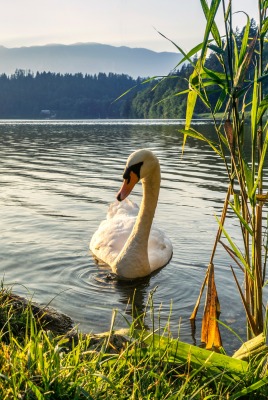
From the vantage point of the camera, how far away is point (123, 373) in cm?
315

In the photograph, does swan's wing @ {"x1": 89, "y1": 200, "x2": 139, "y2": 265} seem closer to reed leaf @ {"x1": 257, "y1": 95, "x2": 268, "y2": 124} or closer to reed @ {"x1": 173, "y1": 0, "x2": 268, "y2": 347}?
reed @ {"x1": 173, "y1": 0, "x2": 268, "y2": 347}

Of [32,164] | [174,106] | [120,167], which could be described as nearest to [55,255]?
[120,167]

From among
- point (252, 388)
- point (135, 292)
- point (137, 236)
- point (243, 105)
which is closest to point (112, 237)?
point (137, 236)

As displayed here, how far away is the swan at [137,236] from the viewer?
24.4ft

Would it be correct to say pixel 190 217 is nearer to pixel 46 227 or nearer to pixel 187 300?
pixel 46 227

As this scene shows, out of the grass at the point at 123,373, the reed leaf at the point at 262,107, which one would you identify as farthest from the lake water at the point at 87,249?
the reed leaf at the point at 262,107

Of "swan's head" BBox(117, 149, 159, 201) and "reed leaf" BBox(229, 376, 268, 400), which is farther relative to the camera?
"swan's head" BBox(117, 149, 159, 201)

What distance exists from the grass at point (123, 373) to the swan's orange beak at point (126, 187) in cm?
348

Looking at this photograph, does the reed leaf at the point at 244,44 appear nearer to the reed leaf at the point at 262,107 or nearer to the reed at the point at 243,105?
the reed at the point at 243,105

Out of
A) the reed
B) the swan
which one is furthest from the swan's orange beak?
the reed

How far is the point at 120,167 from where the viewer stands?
73.7ft

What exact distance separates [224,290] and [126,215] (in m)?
2.61

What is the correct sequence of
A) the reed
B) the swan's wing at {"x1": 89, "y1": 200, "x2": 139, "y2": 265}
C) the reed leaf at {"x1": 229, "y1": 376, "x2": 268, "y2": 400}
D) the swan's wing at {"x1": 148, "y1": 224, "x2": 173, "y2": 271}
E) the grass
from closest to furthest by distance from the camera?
1. the grass
2. the reed leaf at {"x1": 229, "y1": 376, "x2": 268, "y2": 400}
3. the reed
4. the swan's wing at {"x1": 148, "y1": 224, "x2": 173, "y2": 271}
5. the swan's wing at {"x1": 89, "y1": 200, "x2": 139, "y2": 265}

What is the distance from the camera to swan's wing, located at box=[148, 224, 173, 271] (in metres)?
7.95
